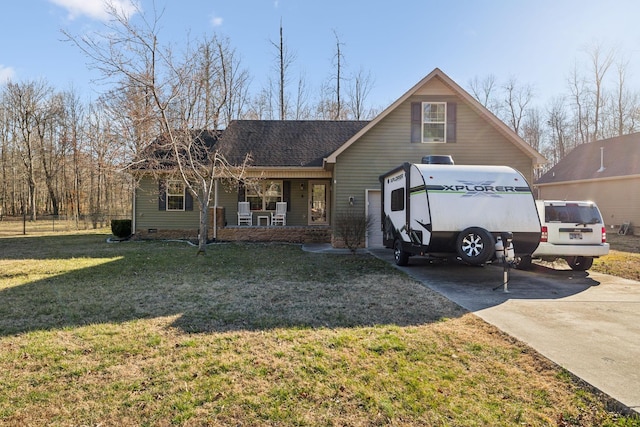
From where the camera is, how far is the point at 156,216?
1502cm

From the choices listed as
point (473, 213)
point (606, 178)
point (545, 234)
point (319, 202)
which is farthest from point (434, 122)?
point (606, 178)

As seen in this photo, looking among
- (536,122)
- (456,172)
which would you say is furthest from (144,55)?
(536,122)

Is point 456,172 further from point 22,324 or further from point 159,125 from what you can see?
point 159,125

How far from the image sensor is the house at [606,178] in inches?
731

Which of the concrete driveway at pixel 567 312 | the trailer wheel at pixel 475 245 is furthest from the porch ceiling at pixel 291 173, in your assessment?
the trailer wheel at pixel 475 245

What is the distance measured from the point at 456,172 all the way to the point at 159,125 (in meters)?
8.31

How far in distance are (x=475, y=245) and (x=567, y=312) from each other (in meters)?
1.93

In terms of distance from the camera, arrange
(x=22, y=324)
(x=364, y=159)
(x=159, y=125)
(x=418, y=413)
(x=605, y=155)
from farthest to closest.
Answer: (x=605, y=155) < (x=364, y=159) < (x=159, y=125) < (x=22, y=324) < (x=418, y=413)

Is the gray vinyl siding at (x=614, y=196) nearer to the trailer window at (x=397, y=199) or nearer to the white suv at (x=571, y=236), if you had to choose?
the white suv at (x=571, y=236)

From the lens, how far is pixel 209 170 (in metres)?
11.6

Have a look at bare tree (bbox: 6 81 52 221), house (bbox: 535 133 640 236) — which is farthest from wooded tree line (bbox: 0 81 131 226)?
house (bbox: 535 133 640 236)

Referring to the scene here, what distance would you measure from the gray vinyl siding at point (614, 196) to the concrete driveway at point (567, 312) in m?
14.0

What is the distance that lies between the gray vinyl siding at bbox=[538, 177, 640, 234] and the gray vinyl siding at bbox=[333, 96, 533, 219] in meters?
10.4

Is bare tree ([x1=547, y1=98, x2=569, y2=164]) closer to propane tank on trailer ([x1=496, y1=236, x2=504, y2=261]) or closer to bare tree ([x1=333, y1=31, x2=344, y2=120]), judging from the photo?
bare tree ([x1=333, y1=31, x2=344, y2=120])
